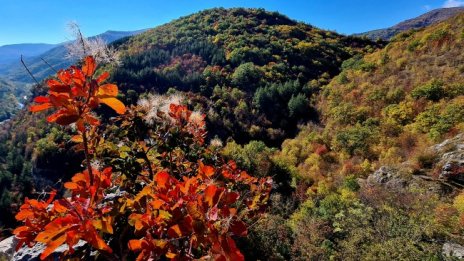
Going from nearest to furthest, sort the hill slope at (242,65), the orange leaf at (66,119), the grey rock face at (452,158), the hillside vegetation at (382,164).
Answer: the orange leaf at (66,119)
the hillside vegetation at (382,164)
the grey rock face at (452,158)
the hill slope at (242,65)

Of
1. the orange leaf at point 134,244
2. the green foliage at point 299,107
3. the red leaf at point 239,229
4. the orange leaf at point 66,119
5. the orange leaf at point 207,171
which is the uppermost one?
the orange leaf at point 66,119

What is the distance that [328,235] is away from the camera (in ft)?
19.6

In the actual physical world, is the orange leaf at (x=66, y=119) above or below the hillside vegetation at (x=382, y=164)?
above

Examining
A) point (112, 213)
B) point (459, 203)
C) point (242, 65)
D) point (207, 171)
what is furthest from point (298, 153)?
point (242, 65)

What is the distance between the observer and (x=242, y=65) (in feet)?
106

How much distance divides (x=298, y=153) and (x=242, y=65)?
19.8 metres

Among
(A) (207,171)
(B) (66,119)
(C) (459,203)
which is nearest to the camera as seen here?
(B) (66,119)

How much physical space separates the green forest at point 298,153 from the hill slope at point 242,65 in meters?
0.21

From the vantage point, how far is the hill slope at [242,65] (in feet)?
81.7

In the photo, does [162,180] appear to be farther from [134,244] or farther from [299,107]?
[299,107]

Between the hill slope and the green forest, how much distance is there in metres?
0.21

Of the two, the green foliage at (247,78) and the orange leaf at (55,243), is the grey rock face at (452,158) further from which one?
the green foliage at (247,78)

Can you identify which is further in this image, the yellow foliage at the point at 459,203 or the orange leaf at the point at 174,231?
the yellow foliage at the point at 459,203

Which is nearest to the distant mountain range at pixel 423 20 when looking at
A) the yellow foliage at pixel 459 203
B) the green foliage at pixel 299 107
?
the green foliage at pixel 299 107
